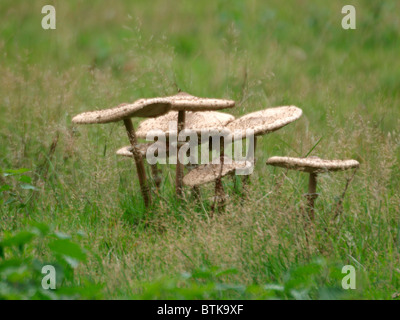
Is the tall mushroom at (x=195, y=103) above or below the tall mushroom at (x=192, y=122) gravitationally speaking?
above

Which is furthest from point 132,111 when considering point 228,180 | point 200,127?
point 228,180

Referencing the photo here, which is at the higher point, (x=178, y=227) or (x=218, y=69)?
(x=218, y=69)

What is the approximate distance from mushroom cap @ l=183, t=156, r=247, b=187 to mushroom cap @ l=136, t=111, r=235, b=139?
25cm

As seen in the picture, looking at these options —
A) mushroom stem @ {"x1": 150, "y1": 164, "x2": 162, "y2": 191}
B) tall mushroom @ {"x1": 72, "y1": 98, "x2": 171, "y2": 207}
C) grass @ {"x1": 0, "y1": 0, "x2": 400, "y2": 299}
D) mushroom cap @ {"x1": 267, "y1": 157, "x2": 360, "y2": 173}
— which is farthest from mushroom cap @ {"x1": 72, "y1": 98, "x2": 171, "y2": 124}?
mushroom cap @ {"x1": 267, "y1": 157, "x2": 360, "y2": 173}

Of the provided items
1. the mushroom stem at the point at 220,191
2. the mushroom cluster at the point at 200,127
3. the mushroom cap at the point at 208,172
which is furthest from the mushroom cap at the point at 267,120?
the mushroom cap at the point at 208,172

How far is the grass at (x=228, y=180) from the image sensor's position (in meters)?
3.10

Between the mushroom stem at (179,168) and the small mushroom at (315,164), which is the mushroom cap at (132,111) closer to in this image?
the mushroom stem at (179,168)

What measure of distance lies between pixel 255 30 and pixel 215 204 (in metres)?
5.27

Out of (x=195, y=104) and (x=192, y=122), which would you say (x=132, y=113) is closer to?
(x=195, y=104)

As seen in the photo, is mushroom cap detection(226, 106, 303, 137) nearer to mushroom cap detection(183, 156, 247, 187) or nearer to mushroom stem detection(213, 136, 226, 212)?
mushroom stem detection(213, 136, 226, 212)

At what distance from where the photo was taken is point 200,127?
3.78 m

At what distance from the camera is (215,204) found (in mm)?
3748
